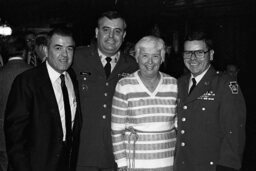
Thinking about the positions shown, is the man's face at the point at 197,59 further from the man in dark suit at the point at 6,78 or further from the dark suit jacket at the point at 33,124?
the man in dark suit at the point at 6,78

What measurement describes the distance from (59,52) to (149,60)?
0.75 metres

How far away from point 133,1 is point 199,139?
7352mm

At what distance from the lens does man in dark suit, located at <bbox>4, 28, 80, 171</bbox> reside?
2492 millimetres

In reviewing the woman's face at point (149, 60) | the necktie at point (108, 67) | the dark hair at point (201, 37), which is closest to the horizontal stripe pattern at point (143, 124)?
the woman's face at point (149, 60)

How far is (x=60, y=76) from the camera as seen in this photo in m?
2.79

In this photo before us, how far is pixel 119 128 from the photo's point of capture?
115 inches

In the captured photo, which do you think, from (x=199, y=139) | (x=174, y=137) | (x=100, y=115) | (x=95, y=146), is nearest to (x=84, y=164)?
(x=95, y=146)

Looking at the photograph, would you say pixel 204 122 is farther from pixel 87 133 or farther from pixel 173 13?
pixel 173 13

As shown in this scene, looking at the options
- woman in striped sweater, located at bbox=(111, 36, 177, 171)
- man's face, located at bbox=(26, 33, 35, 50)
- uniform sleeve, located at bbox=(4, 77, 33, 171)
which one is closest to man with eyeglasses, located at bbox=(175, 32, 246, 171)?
woman in striped sweater, located at bbox=(111, 36, 177, 171)

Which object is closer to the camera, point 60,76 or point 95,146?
point 60,76

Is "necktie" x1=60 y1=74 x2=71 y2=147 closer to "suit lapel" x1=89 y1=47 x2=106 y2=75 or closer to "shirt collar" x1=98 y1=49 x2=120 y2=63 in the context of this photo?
"suit lapel" x1=89 y1=47 x2=106 y2=75

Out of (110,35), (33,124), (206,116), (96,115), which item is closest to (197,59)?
(206,116)

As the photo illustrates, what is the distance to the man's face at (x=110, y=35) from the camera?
3199mm

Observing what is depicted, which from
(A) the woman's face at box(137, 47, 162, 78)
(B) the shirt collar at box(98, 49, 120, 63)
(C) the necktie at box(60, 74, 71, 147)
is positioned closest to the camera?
(C) the necktie at box(60, 74, 71, 147)
